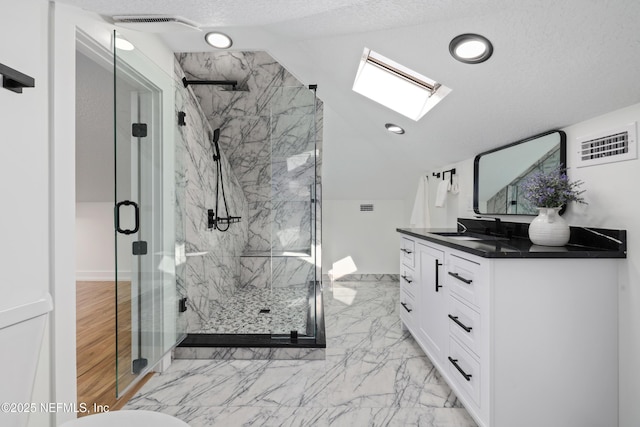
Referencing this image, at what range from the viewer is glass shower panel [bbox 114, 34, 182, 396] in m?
1.80

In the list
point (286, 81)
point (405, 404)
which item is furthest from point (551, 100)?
point (286, 81)

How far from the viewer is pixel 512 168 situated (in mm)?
2291

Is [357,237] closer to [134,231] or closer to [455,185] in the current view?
[455,185]

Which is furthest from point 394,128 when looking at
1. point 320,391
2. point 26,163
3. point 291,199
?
point 26,163

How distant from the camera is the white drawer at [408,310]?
2.66 m

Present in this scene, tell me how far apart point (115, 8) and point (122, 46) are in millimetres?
285

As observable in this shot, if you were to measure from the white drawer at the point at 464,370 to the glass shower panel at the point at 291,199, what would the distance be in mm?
1071

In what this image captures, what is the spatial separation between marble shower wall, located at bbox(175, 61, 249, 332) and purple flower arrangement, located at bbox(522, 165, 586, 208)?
7.46 feet

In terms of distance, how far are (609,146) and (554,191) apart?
11.2 inches

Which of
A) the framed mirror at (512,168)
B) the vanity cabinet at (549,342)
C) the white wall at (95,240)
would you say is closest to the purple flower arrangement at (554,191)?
the framed mirror at (512,168)

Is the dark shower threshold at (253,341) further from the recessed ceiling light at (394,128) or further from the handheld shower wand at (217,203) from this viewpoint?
the recessed ceiling light at (394,128)

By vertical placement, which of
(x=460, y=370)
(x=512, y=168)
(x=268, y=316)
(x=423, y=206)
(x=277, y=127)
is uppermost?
(x=277, y=127)

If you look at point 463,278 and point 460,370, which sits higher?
point 463,278

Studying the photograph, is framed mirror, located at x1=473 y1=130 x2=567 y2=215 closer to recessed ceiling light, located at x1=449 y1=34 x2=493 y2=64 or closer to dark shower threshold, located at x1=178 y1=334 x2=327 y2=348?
recessed ceiling light, located at x1=449 y1=34 x2=493 y2=64
